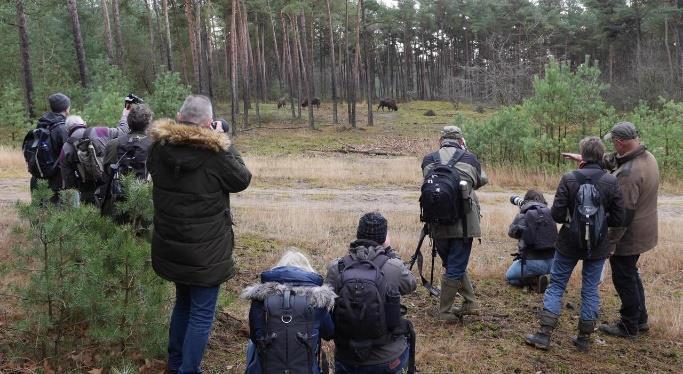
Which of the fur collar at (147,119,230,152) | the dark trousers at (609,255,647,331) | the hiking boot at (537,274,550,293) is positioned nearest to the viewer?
the fur collar at (147,119,230,152)

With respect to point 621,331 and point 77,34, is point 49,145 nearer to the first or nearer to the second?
point 621,331

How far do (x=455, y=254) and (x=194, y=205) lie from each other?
276 centimetres

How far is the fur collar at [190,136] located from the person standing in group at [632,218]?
12.1 feet

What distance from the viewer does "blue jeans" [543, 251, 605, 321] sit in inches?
195

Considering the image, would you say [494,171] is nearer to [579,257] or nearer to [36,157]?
[579,257]

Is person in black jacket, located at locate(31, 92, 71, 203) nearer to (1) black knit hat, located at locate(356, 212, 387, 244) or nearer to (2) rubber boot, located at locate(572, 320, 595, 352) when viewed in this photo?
(1) black knit hat, located at locate(356, 212, 387, 244)

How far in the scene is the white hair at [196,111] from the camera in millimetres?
3461

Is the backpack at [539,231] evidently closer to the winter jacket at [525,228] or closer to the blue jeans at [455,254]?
the winter jacket at [525,228]

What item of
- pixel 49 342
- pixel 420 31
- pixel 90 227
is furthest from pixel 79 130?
pixel 420 31

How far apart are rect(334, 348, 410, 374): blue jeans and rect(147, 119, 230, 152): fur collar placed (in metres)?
1.52

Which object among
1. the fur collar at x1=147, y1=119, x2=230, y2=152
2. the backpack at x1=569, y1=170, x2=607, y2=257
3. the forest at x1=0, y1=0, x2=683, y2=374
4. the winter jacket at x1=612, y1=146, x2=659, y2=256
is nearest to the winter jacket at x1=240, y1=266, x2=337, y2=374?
the fur collar at x1=147, y1=119, x2=230, y2=152

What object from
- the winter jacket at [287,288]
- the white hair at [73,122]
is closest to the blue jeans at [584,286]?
the winter jacket at [287,288]

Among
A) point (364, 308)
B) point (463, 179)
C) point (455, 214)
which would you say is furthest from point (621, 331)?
point (364, 308)

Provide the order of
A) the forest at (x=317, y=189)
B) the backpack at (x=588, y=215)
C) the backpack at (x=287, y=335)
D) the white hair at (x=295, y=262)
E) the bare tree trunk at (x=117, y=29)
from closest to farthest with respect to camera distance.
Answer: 1. the backpack at (x=287, y=335)
2. the white hair at (x=295, y=262)
3. the forest at (x=317, y=189)
4. the backpack at (x=588, y=215)
5. the bare tree trunk at (x=117, y=29)
